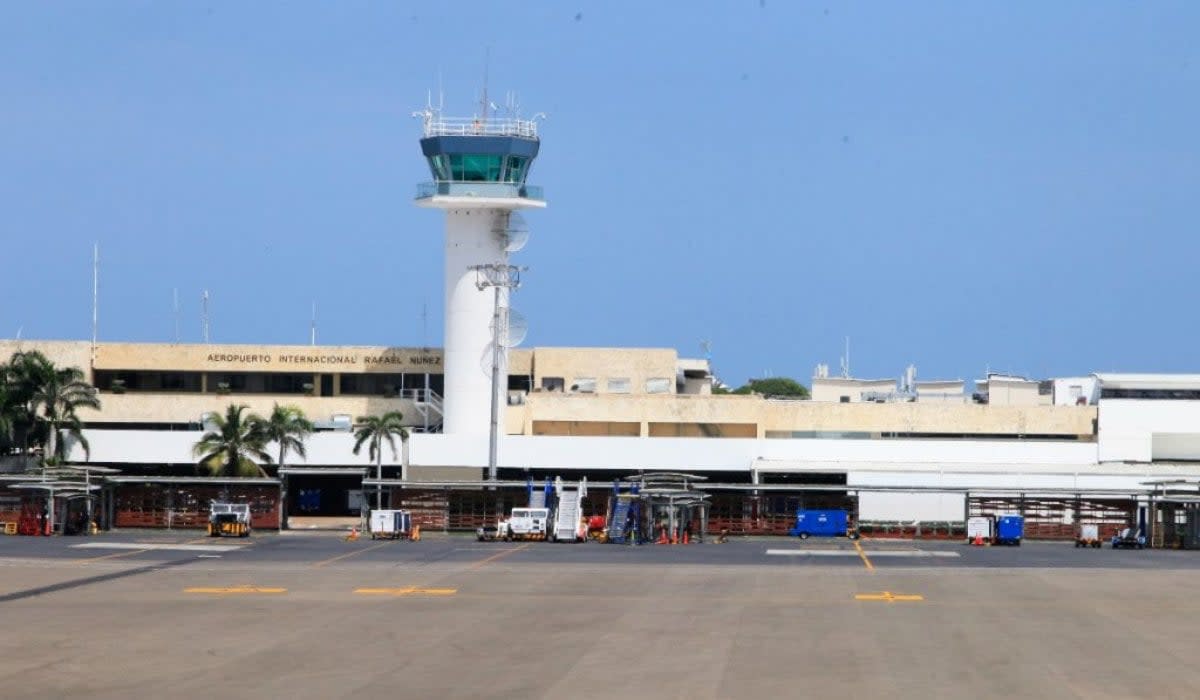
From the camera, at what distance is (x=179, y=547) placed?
84.8 metres

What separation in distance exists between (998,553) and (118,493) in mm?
48610

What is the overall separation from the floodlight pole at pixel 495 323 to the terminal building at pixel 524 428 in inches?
8.4

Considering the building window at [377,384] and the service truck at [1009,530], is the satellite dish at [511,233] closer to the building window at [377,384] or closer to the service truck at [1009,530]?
the building window at [377,384]

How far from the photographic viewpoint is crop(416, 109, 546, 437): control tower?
122 meters

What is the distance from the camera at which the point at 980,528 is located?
97500 millimetres

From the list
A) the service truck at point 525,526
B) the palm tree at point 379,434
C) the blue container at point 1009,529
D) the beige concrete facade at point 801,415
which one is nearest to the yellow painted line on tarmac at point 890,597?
the service truck at point 525,526

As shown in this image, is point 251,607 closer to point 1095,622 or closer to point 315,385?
point 1095,622

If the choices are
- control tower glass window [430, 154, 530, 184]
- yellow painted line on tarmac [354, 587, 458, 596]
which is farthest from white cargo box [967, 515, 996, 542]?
yellow painted line on tarmac [354, 587, 458, 596]

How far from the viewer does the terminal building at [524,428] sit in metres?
105

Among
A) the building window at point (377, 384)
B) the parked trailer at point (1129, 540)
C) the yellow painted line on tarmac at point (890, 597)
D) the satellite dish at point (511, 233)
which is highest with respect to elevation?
the satellite dish at point (511, 233)

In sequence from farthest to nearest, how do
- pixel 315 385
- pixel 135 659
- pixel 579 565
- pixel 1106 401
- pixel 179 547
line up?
1. pixel 315 385
2. pixel 1106 401
3. pixel 179 547
4. pixel 579 565
5. pixel 135 659

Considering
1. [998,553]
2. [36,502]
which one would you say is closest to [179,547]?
[36,502]

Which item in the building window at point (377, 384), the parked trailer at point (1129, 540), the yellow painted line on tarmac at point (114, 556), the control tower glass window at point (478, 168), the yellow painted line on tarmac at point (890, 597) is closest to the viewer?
the yellow painted line on tarmac at point (890, 597)

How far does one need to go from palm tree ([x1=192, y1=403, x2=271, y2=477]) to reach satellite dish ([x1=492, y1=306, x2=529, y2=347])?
663 inches
